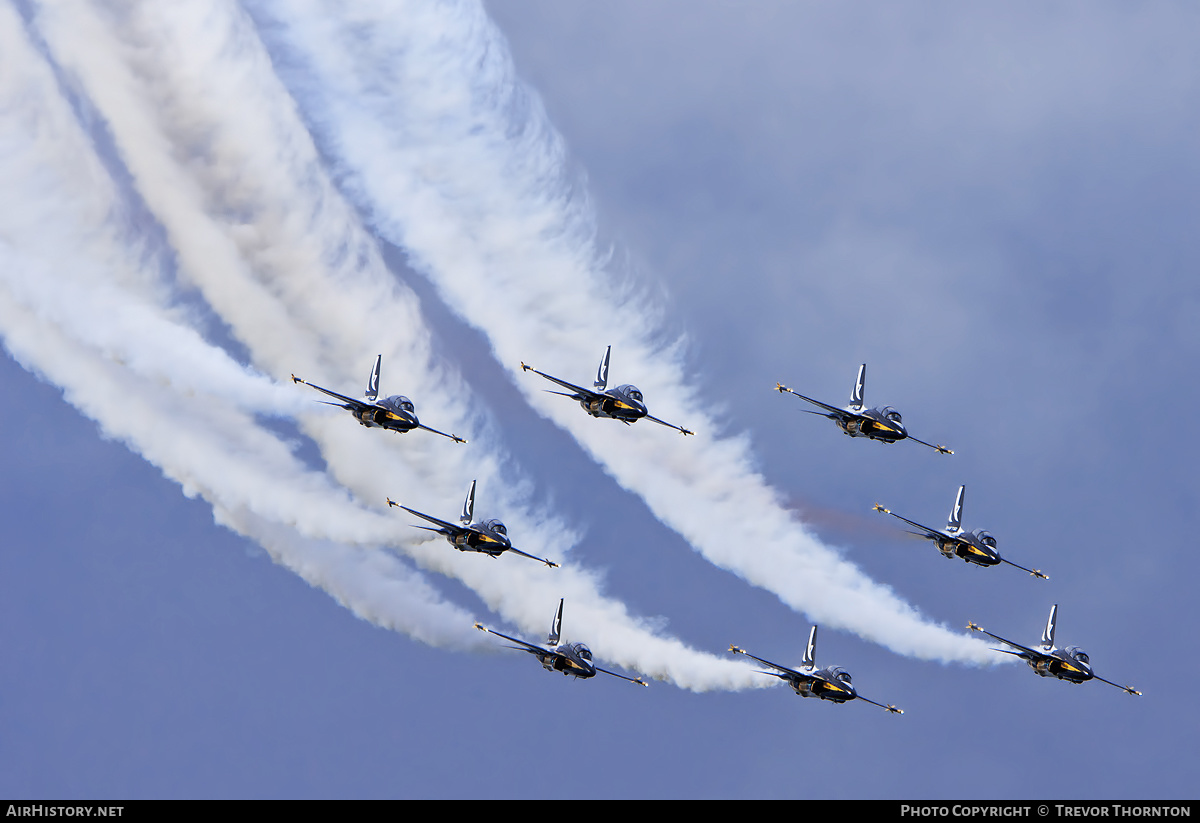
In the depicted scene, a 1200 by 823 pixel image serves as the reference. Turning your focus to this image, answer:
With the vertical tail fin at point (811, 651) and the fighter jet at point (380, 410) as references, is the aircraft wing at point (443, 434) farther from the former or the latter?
the vertical tail fin at point (811, 651)

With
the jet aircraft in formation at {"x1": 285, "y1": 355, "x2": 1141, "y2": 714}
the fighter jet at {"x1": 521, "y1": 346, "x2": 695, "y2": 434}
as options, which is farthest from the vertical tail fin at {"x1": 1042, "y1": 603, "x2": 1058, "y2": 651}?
the fighter jet at {"x1": 521, "y1": 346, "x2": 695, "y2": 434}

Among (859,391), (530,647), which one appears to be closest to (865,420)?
(859,391)

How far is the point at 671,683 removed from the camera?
10275 cm

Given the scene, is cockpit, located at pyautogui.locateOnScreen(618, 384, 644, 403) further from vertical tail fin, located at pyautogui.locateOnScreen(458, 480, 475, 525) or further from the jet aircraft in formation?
vertical tail fin, located at pyautogui.locateOnScreen(458, 480, 475, 525)

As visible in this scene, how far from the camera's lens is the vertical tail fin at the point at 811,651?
4087 inches

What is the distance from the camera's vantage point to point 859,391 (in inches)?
4003

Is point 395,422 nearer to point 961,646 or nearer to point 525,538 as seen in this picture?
point 525,538

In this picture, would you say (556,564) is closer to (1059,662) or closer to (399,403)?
(399,403)

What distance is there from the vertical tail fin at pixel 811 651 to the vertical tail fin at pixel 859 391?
1273 centimetres

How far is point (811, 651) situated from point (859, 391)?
14546 millimetres

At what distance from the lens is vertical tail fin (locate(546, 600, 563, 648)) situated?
101 m

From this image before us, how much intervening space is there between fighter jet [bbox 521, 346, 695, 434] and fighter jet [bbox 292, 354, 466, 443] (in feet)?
21.9

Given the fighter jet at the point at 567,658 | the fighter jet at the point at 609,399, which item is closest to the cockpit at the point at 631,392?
the fighter jet at the point at 609,399
